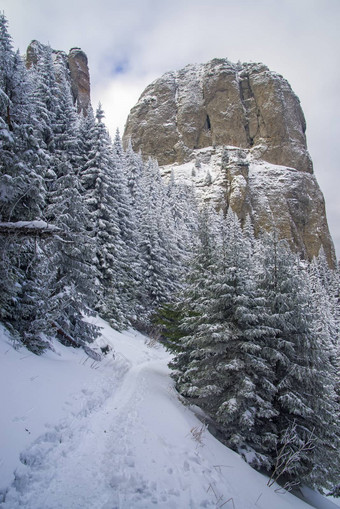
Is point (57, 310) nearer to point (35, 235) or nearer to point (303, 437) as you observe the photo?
point (35, 235)

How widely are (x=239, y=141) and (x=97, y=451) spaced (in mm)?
117764

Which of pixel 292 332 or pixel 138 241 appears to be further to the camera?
pixel 138 241

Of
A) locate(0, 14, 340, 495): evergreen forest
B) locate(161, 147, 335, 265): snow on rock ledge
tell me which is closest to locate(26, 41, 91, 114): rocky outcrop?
locate(161, 147, 335, 265): snow on rock ledge

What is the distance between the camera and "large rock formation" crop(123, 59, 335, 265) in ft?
277

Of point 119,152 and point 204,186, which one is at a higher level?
point 204,186

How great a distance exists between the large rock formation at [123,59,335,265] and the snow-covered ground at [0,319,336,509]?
76.4m

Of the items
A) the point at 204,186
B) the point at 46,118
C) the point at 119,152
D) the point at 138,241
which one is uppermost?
the point at 204,186

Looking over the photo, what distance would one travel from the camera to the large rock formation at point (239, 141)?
84562 millimetres

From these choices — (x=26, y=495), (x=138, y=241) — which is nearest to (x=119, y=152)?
(x=138, y=241)

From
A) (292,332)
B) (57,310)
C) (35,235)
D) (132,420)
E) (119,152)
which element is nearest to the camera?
(35,235)

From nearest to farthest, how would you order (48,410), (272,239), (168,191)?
1. (48,410)
2. (272,239)
3. (168,191)

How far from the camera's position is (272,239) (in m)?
12.6

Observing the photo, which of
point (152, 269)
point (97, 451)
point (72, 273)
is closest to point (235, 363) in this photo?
point (97, 451)

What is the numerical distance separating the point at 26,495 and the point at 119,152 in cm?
3948
